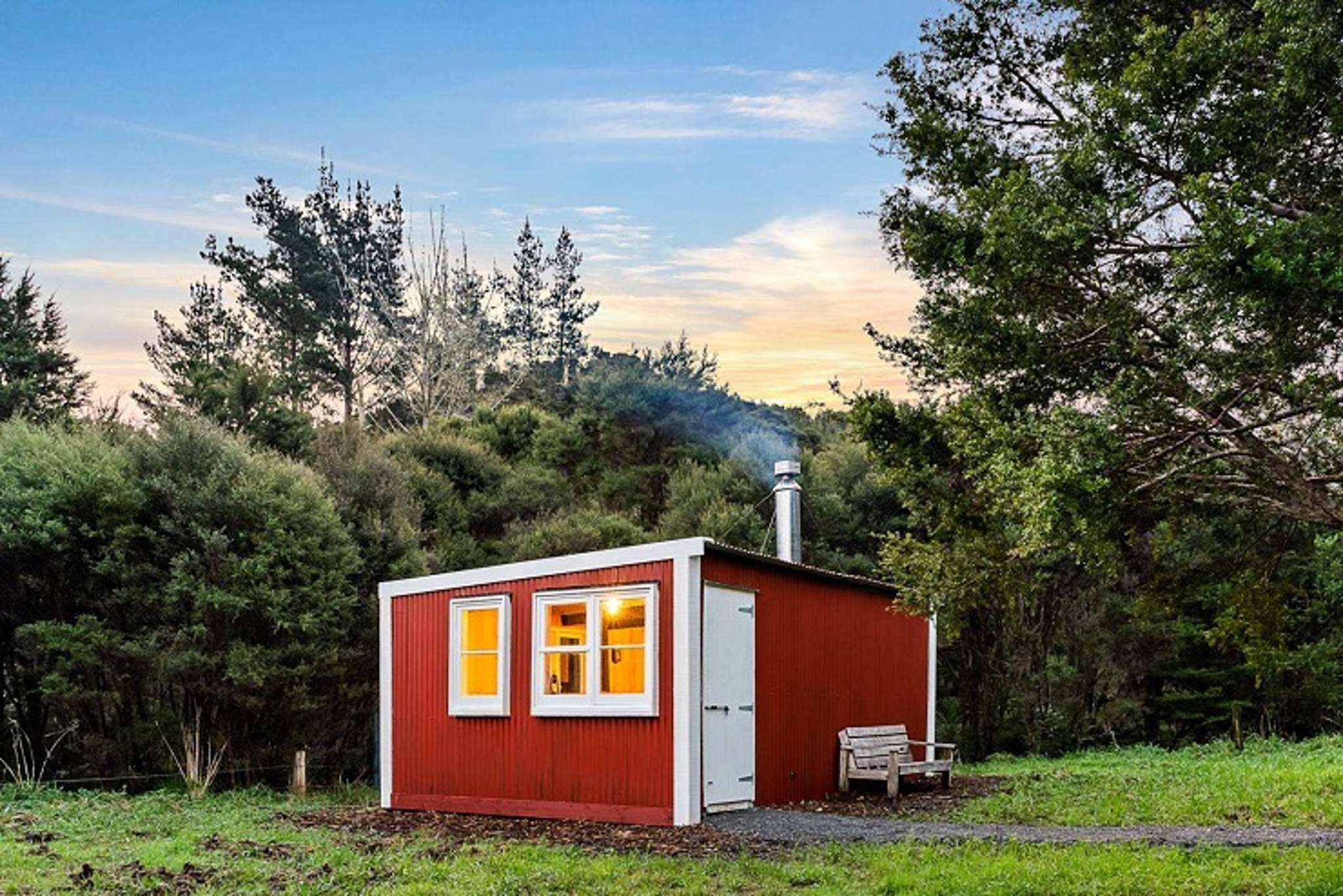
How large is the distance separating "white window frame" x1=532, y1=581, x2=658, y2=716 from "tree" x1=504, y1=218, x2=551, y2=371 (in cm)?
2462

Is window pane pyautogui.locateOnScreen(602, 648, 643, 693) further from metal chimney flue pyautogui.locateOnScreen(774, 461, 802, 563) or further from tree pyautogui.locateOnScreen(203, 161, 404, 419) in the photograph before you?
tree pyautogui.locateOnScreen(203, 161, 404, 419)

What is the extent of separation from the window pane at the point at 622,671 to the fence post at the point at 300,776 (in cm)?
574

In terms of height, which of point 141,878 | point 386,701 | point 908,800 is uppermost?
point 386,701

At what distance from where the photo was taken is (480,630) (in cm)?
1259

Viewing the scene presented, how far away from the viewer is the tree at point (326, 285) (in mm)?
32031

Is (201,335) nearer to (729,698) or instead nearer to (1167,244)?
(729,698)

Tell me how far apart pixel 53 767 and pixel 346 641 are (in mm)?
4035

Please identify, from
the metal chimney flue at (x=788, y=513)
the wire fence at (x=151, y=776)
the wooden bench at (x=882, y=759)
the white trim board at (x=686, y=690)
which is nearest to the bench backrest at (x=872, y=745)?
the wooden bench at (x=882, y=759)

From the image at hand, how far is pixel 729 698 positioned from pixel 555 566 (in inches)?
80.3

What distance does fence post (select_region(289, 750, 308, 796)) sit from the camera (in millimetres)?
15094

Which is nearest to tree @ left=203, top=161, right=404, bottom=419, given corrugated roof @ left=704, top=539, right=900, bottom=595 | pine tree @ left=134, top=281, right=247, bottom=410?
pine tree @ left=134, top=281, right=247, bottom=410

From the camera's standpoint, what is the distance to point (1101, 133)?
7.48 meters

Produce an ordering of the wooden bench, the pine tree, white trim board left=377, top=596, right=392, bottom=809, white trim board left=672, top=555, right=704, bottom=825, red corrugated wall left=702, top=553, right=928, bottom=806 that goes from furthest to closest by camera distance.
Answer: the pine tree → white trim board left=377, top=596, right=392, bottom=809 → the wooden bench → red corrugated wall left=702, top=553, right=928, bottom=806 → white trim board left=672, top=555, right=704, bottom=825

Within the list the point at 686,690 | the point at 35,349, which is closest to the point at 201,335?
the point at 35,349
